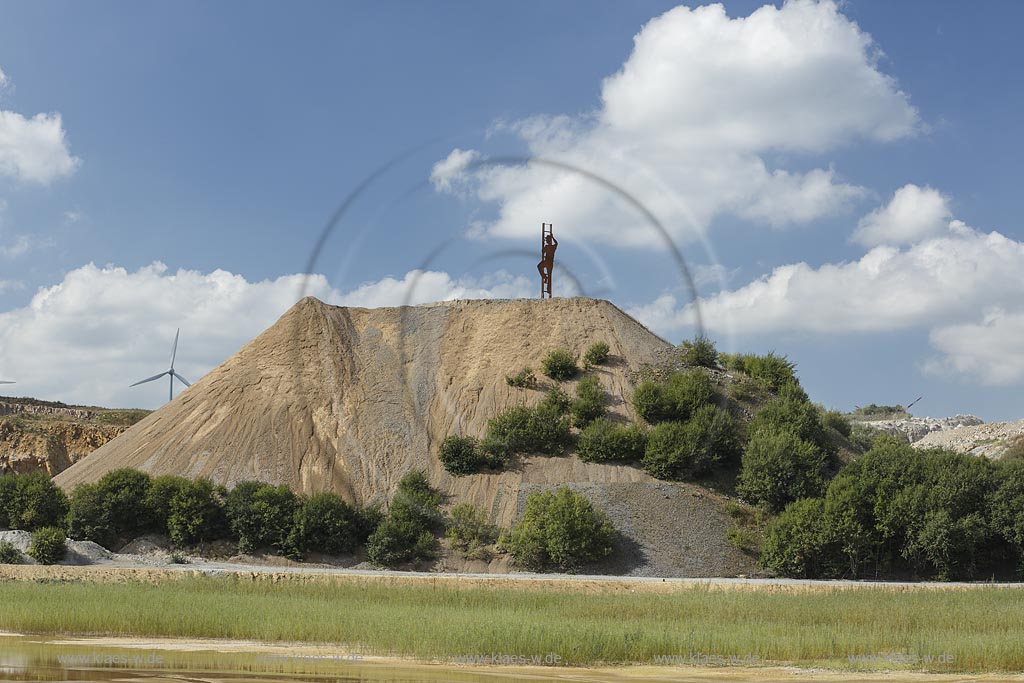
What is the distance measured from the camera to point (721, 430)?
62.4 meters

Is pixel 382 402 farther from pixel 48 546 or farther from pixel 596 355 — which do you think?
pixel 48 546

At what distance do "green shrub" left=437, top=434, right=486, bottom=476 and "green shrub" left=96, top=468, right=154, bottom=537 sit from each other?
17.7 meters

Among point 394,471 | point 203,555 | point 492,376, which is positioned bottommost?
point 203,555

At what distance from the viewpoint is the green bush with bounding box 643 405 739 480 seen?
60.9 meters

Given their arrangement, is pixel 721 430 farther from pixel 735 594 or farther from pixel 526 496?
pixel 735 594

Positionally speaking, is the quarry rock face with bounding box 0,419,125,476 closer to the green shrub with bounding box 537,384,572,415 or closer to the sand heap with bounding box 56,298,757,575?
the sand heap with bounding box 56,298,757,575

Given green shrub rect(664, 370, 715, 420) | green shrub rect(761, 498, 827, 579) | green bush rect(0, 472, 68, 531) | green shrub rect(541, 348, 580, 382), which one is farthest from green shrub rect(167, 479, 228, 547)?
green shrub rect(761, 498, 827, 579)

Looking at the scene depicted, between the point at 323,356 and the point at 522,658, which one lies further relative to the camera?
the point at 323,356

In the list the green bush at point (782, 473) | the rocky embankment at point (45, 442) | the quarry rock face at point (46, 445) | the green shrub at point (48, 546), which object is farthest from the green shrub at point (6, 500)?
Answer: the quarry rock face at point (46, 445)

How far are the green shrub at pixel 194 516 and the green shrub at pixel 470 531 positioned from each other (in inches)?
489

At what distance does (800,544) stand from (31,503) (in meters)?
38.7

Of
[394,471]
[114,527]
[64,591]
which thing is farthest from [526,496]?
[64,591]

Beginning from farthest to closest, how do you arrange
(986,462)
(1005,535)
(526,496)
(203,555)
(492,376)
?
(492,376)
(526,496)
(203,555)
(986,462)
(1005,535)

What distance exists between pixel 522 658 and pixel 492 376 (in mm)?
52401
